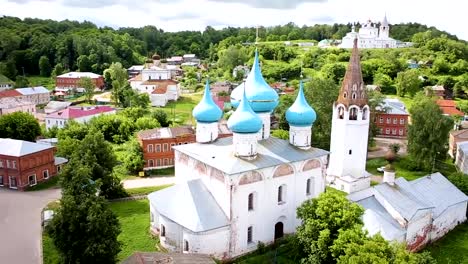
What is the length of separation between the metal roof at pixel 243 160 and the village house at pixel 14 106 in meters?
38.2

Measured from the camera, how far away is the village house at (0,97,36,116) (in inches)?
2136

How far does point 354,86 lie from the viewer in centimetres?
2764

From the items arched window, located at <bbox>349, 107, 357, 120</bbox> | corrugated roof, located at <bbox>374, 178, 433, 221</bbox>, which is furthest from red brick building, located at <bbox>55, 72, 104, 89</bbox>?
corrugated roof, located at <bbox>374, 178, 433, 221</bbox>

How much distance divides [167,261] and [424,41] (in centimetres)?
10394

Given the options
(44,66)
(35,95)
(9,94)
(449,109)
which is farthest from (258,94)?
(44,66)

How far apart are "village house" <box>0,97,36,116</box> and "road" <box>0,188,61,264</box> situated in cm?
2566

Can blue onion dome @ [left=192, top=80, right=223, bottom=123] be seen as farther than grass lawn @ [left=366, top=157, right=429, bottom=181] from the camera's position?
No

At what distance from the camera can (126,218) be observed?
26.2 meters

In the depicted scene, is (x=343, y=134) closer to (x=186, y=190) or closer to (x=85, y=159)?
(x=186, y=190)

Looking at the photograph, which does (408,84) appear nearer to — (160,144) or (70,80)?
(160,144)

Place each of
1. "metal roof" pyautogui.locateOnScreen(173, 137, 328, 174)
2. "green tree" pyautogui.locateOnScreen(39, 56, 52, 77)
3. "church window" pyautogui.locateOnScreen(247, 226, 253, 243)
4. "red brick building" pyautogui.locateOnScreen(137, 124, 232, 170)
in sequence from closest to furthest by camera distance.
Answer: "metal roof" pyautogui.locateOnScreen(173, 137, 328, 174), "church window" pyautogui.locateOnScreen(247, 226, 253, 243), "red brick building" pyautogui.locateOnScreen(137, 124, 232, 170), "green tree" pyautogui.locateOnScreen(39, 56, 52, 77)

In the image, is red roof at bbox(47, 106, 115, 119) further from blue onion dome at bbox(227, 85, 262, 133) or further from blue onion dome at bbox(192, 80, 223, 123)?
blue onion dome at bbox(227, 85, 262, 133)

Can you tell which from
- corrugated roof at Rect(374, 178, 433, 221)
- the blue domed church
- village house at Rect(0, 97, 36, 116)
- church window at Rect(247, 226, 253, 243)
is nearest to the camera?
the blue domed church

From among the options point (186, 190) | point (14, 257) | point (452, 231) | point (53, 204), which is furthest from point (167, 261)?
point (452, 231)
